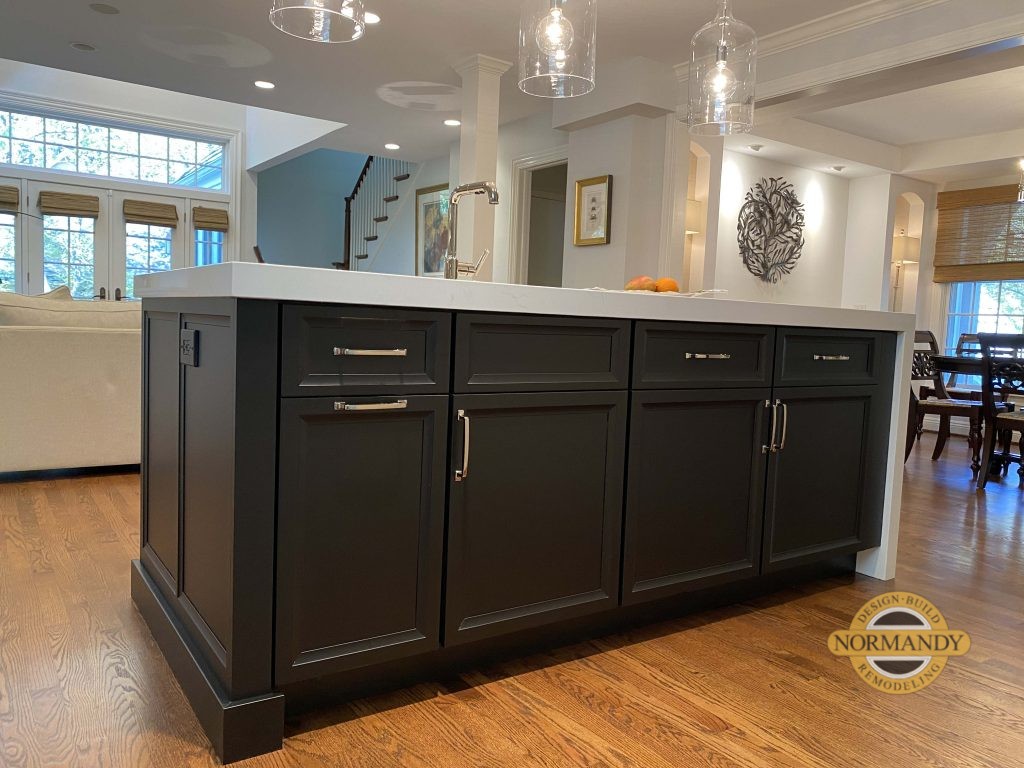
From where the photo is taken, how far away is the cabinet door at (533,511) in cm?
174

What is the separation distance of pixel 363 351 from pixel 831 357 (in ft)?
5.46

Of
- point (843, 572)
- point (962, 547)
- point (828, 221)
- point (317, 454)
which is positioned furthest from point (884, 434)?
point (828, 221)

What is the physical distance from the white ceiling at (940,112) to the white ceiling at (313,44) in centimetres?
209

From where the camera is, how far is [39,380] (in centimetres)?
377

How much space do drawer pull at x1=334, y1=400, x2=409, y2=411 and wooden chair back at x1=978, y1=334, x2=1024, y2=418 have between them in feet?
14.1

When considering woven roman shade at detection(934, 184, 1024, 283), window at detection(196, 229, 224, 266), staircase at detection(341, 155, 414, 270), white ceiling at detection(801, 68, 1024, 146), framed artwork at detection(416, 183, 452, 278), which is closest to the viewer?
white ceiling at detection(801, 68, 1024, 146)

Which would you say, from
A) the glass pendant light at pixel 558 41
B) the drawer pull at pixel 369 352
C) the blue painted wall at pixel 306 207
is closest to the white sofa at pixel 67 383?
the glass pendant light at pixel 558 41

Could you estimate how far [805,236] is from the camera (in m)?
7.43

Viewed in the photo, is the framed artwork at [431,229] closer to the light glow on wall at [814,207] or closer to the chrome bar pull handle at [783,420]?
the light glow on wall at [814,207]

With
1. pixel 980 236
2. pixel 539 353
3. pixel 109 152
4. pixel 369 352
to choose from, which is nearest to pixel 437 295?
pixel 369 352

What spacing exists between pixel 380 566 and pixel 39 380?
9.92 feet

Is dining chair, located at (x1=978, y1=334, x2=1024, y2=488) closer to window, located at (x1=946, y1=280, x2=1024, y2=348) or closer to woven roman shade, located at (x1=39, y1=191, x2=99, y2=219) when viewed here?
window, located at (x1=946, y1=280, x2=1024, y2=348)

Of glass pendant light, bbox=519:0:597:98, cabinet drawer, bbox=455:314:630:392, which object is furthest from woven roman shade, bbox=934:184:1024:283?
cabinet drawer, bbox=455:314:630:392

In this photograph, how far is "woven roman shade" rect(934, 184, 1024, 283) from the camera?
729cm
